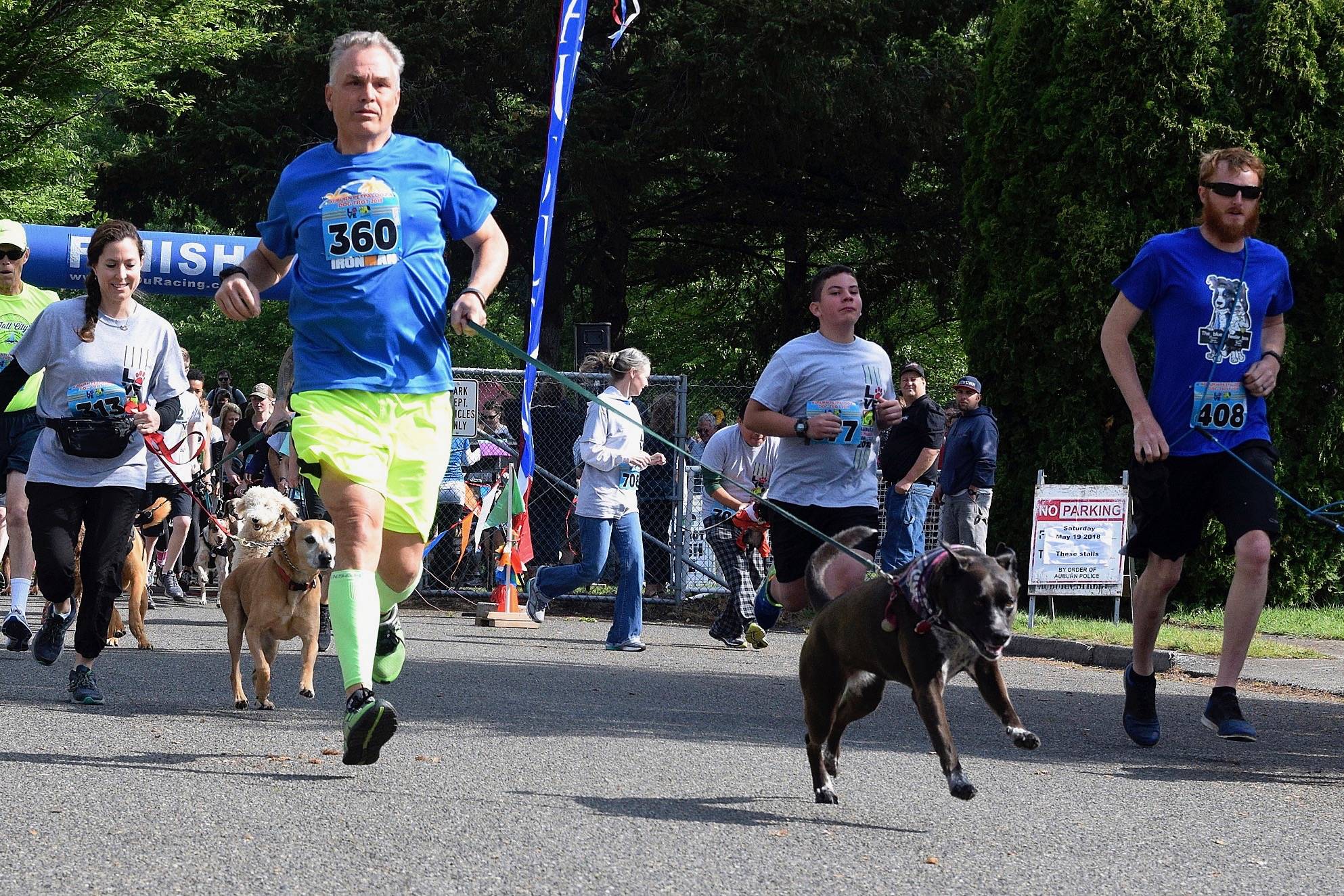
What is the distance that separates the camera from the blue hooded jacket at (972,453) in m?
13.6

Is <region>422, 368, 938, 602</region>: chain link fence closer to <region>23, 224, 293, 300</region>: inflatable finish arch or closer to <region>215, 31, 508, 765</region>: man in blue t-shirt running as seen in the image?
<region>23, 224, 293, 300</region>: inflatable finish arch

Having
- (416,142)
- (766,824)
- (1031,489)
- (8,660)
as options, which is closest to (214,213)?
(1031,489)

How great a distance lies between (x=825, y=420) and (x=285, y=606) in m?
2.52

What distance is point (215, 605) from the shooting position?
14570 mm

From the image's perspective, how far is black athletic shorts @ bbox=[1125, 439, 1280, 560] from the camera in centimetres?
625

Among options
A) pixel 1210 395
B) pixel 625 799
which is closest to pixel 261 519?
pixel 625 799

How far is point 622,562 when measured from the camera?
11203mm

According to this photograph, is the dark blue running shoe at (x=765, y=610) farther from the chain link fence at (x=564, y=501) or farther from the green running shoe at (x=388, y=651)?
the chain link fence at (x=564, y=501)

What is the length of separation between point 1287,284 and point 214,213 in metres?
19.3

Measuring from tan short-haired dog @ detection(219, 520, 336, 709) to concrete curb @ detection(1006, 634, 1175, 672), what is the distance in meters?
4.82

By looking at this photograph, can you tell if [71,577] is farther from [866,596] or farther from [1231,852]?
[1231,852]

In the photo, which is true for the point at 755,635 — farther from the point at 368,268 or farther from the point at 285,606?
the point at 368,268

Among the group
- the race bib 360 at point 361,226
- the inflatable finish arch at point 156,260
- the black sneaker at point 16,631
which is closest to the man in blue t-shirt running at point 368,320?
the race bib 360 at point 361,226

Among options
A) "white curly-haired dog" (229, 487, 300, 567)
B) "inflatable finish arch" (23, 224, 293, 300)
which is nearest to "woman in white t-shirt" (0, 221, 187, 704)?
"white curly-haired dog" (229, 487, 300, 567)
